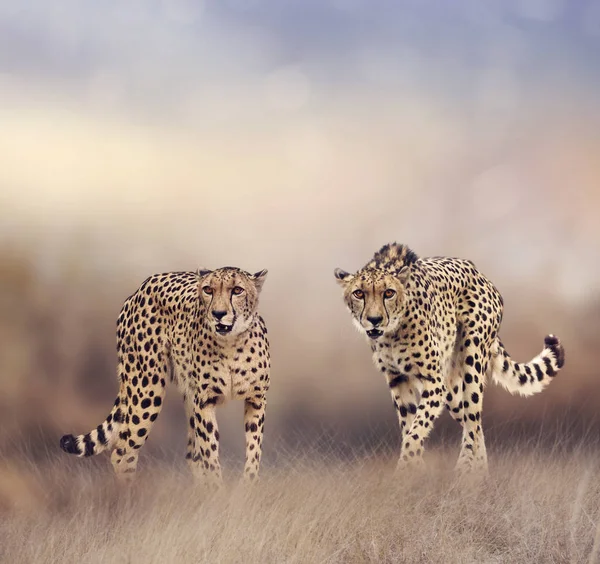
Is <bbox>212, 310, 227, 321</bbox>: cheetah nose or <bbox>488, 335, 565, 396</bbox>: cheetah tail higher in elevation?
<bbox>212, 310, 227, 321</bbox>: cheetah nose

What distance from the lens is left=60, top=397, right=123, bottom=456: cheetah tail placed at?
7543 millimetres

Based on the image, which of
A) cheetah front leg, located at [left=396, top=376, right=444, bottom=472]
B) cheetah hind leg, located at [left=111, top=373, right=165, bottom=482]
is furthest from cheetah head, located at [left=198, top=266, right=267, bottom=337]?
cheetah front leg, located at [left=396, top=376, right=444, bottom=472]

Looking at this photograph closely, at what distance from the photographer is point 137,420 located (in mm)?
7766

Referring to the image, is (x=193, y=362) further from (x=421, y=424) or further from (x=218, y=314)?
(x=421, y=424)

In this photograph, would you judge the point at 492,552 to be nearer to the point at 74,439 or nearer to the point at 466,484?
the point at 466,484

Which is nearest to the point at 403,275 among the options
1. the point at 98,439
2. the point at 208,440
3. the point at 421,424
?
the point at 421,424

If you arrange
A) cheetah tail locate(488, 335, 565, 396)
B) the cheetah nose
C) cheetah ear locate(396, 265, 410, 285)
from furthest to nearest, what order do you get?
cheetah tail locate(488, 335, 565, 396) < cheetah ear locate(396, 265, 410, 285) < the cheetah nose

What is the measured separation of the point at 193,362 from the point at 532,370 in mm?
2507

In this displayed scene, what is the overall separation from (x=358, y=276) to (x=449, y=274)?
1104 mm

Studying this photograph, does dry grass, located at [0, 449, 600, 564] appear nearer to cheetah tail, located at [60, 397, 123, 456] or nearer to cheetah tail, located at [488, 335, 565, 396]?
cheetah tail, located at [60, 397, 123, 456]

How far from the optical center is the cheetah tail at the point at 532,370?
8.52m

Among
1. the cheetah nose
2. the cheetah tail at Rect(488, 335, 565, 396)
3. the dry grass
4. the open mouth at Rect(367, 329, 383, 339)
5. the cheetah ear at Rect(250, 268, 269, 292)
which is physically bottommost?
the dry grass

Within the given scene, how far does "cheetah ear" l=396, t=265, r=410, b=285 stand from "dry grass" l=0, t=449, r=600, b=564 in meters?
1.17

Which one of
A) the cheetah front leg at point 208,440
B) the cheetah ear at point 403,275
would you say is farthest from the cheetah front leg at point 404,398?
the cheetah front leg at point 208,440
